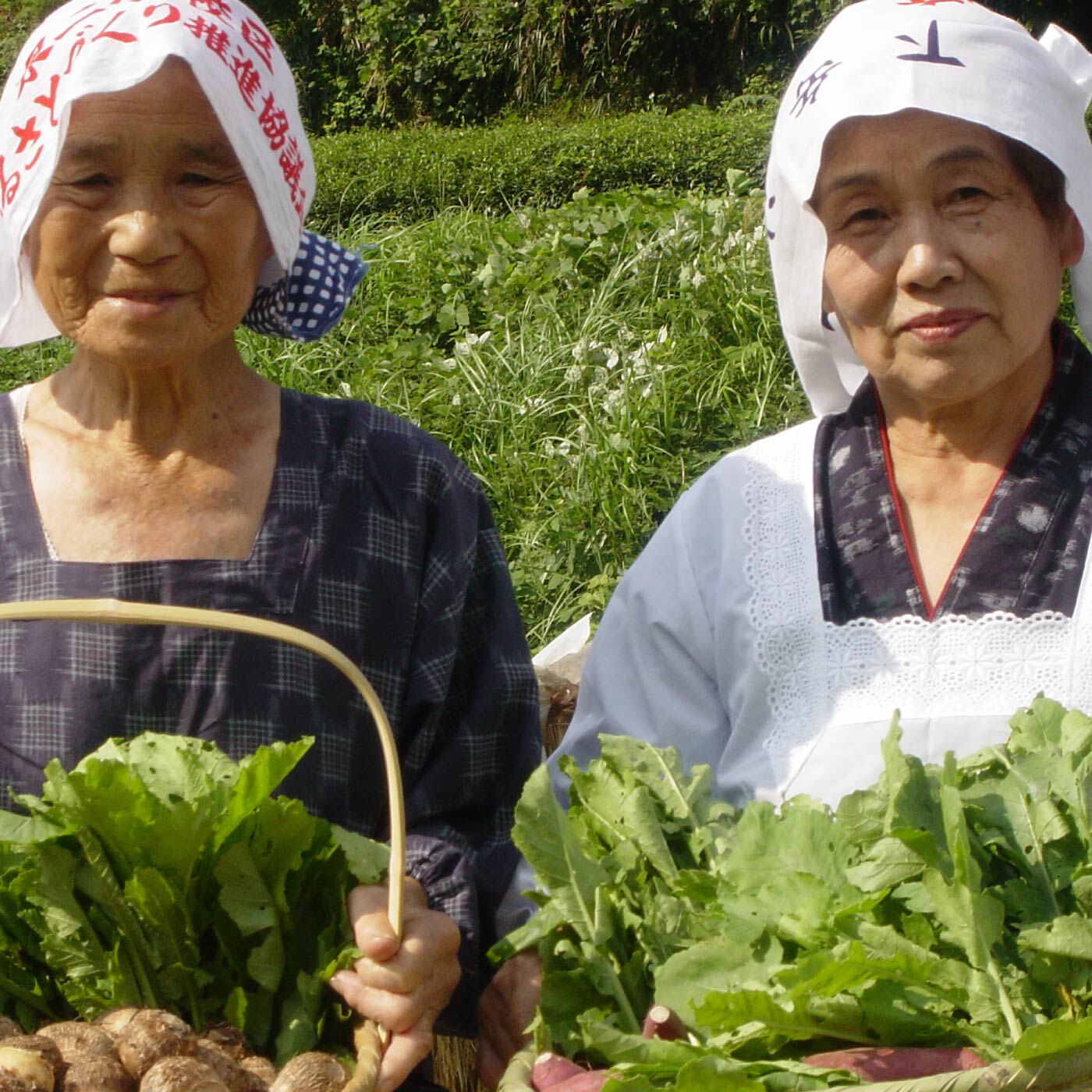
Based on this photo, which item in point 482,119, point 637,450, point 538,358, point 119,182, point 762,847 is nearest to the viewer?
point 762,847

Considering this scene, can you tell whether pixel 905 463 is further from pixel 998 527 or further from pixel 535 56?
pixel 535 56

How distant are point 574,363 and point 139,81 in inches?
128

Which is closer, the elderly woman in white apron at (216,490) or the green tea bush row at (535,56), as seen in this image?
the elderly woman in white apron at (216,490)

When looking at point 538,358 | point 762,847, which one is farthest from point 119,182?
point 538,358

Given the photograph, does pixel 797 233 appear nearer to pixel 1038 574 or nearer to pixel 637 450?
pixel 1038 574

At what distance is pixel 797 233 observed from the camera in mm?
1858

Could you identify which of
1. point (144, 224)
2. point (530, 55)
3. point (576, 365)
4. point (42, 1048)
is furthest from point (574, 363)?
point (530, 55)

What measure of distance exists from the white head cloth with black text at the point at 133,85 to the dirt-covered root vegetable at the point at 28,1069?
876 mm

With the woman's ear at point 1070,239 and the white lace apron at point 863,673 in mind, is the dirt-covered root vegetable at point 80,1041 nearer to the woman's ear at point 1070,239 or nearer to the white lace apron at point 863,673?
the white lace apron at point 863,673

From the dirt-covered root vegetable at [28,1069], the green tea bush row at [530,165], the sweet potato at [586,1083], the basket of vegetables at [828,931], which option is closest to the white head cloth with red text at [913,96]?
the basket of vegetables at [828,931]

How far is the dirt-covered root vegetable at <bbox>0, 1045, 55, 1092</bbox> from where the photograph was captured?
4.08 feet

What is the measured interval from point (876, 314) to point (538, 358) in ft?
10.4

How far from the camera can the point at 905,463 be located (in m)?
1.89

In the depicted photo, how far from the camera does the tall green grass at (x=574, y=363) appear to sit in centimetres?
439
